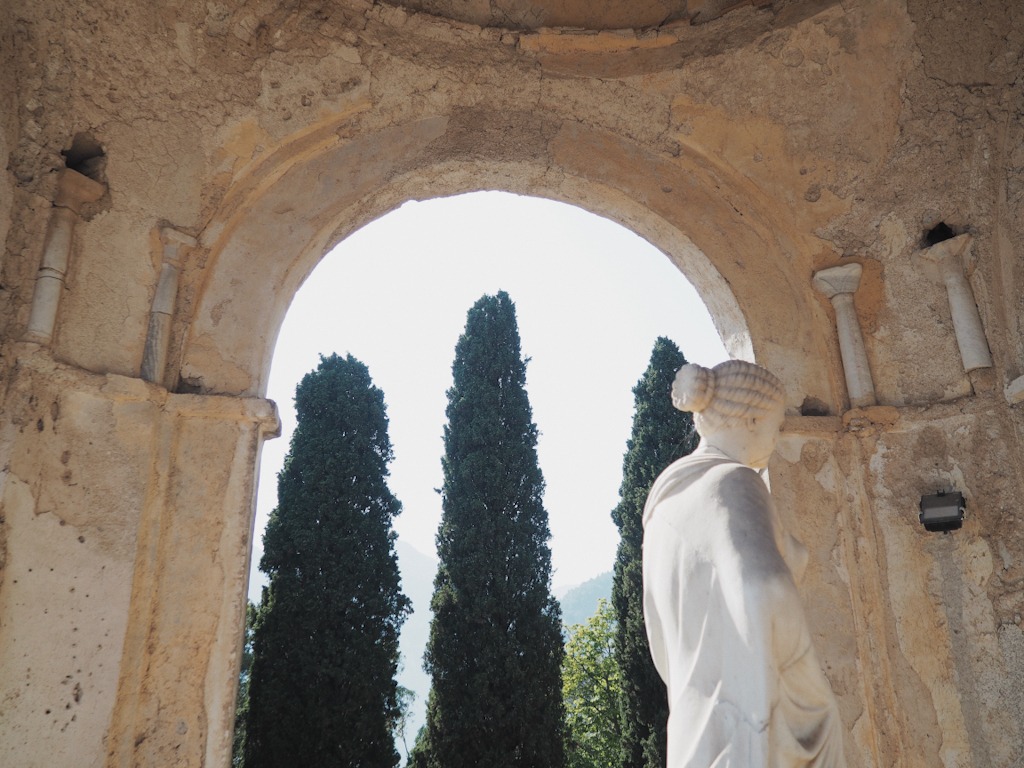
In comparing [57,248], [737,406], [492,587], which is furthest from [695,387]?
[492,587]

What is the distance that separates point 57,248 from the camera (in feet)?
13.2

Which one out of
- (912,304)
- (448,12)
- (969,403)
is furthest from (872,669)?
(448,12)

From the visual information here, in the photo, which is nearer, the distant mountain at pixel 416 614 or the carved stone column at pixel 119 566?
the carved stone column at pixel 119 566

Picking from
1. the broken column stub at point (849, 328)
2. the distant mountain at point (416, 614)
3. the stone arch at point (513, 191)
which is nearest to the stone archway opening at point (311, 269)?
the stone arch at point (513, 191)

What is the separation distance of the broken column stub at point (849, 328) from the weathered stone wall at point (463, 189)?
78 millimetres

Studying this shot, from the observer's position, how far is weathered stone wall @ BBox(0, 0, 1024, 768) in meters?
3.78

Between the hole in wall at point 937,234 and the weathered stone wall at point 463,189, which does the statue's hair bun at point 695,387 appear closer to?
the weathered stone wall at point 463,189

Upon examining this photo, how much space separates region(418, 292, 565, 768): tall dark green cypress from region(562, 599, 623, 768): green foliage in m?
2.49

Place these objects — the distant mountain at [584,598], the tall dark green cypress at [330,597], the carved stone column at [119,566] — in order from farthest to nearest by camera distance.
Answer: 1. the distant mountain at [584,598]
2. the tall dark green cypress at [330,597]
3. the carved stone column at [119,566]

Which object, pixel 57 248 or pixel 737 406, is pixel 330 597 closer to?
pixel 57 248

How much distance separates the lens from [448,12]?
5133mm

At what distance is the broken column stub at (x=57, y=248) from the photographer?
3832mm

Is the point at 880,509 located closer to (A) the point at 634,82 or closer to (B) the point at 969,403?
(B) the point at 969,403

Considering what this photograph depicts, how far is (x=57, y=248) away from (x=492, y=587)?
845 centimetres
